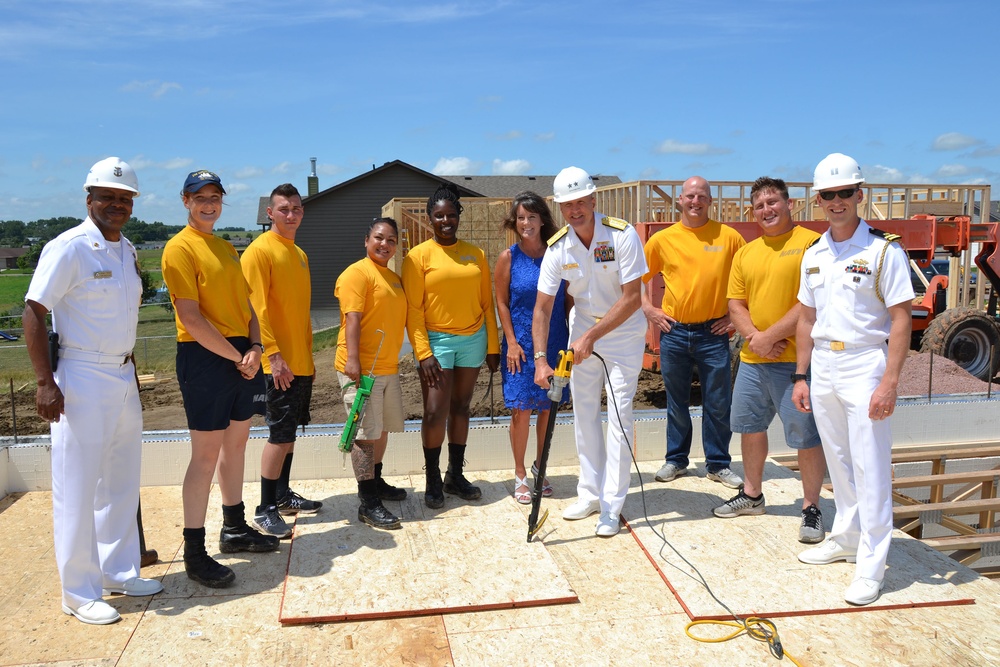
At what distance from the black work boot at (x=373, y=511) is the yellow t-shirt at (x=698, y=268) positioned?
7.34ft

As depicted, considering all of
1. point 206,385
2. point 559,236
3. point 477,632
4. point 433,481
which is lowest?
point 477,632

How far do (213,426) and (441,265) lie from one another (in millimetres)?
1650

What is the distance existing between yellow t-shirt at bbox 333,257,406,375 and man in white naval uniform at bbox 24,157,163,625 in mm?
1193

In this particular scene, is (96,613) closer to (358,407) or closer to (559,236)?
(358,407)

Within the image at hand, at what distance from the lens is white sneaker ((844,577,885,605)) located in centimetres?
365

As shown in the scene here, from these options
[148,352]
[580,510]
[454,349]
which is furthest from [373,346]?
[148,352]

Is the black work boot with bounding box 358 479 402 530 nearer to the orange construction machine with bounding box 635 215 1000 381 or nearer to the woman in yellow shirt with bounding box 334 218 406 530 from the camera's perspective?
the woman in yellow shirt with bounding box 334 218 406 530

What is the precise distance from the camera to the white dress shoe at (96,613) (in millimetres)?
3500

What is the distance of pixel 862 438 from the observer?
12.1 feet

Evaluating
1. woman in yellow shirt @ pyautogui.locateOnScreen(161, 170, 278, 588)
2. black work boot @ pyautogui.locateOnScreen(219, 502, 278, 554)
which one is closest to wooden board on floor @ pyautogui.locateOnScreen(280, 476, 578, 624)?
black work boot @ pyautogui.locateOnScreen(219, 502, 278, 554)

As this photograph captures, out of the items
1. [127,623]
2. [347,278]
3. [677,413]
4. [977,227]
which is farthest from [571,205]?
[977,227]

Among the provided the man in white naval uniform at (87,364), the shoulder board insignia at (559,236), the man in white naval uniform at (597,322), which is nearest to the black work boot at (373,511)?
the man in white naval uniform at (597,322)

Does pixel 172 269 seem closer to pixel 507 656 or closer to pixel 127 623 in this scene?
pixel 127 623

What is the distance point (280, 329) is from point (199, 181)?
984mm
